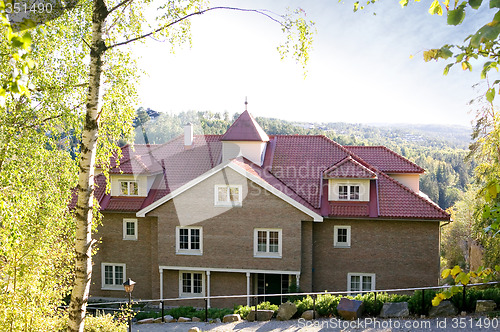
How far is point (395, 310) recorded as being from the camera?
12.0m

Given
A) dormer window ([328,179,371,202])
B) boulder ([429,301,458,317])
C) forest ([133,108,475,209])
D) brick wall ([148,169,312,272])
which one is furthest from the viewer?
forest ([133,108,475,209])

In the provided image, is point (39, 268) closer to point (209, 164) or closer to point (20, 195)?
point (20, 195)

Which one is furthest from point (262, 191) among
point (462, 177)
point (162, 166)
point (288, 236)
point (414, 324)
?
point (462, 177)

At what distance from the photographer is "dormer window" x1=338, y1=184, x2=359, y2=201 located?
20.6 metres

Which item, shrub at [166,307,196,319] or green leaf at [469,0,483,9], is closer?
green leaf at [469,0,483,9]

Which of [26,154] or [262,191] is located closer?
[26,154]

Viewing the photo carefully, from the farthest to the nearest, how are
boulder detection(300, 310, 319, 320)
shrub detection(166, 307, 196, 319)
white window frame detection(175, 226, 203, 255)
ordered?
white window frame detection(175, 226, 203, 255) → shrub detection(166, 307, 196, 319) → boulder detection(300, 310, 319, 320)

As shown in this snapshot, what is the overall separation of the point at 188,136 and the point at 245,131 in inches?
156

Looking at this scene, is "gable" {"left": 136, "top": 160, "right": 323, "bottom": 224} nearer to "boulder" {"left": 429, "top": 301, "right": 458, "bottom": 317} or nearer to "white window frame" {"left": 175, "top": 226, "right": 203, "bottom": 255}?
"white window frame" {"left": 175, "top": 226, "right": 203, "bottom": 255}

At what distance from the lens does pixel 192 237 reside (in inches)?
805

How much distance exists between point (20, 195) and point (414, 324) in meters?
10.2

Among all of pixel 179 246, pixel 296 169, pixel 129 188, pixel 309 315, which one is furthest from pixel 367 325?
pixel 129 188

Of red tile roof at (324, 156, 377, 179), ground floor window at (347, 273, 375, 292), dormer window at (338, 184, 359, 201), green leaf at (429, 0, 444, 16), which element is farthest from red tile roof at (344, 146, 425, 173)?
green leaf at (429, 0, 444, 16)

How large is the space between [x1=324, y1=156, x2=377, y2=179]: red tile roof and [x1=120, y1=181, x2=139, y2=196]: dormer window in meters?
10.0
